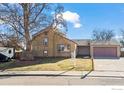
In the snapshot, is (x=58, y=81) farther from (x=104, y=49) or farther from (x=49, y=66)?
(x=104, y=49)

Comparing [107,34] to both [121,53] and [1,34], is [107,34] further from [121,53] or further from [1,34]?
[1,34]

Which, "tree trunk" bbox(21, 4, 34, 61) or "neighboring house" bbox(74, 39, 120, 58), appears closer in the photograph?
"tree trunk" bbox(21, 4, 34, 61)

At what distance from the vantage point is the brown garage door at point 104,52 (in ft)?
159

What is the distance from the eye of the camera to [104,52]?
49156mm

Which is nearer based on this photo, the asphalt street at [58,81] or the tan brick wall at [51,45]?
the asphalt street at [58,81]

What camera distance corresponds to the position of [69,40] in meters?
44.7

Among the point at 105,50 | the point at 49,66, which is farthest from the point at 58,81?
the point at 105,50

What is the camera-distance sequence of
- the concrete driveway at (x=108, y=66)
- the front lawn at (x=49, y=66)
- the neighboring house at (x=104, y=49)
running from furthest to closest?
the neighboring house at (x=104, y=49)
the concrete driveway at (x=108, y=66)
the front lawn at (x=49, y=66)

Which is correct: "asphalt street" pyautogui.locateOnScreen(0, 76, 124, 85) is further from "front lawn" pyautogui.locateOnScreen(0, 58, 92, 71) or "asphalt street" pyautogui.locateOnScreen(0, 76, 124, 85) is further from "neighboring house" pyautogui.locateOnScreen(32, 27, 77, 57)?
"neighboring house" pyautogui.locateOnScreen(32, 27, 77, 57)

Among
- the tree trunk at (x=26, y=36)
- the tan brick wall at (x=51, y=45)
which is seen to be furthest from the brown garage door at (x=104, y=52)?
the tree trunk at (x=26, y=36)

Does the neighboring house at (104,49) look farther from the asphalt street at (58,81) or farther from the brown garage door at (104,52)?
the asphalt street at (58,81)

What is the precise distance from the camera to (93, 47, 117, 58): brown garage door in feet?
159

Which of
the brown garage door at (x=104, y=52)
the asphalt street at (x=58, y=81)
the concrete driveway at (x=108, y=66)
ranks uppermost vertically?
the brown garage door at (x=104, y=52)

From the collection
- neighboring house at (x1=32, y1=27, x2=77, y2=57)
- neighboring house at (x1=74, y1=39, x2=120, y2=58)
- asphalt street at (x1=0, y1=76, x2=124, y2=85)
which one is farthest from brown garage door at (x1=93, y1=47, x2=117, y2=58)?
asphalt street at (x1=0, y1=76, x2=124, y2=85)
